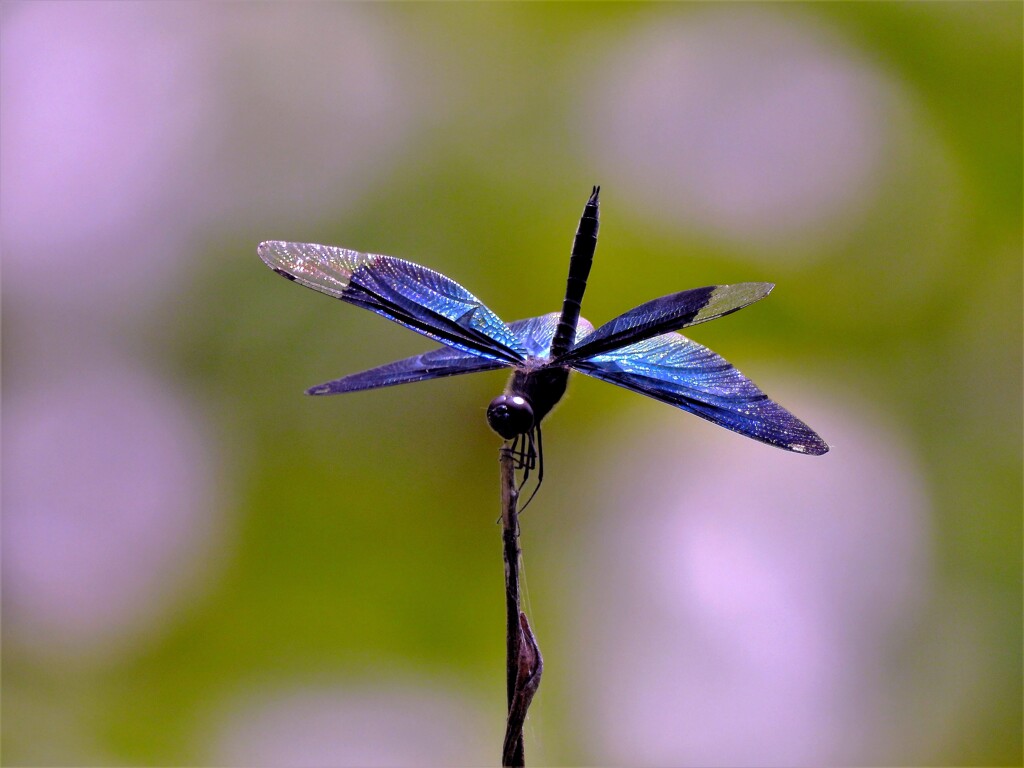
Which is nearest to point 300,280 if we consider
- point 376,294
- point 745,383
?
point 376,294

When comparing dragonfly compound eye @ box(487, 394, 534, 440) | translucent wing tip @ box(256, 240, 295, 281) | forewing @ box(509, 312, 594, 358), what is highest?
translucent wing tip @ box(256, 240, 295, 281)

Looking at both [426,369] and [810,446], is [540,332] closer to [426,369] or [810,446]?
[426,369]

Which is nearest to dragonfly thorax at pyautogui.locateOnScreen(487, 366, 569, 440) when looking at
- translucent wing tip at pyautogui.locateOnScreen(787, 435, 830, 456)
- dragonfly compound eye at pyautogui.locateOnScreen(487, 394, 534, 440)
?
dragonfly compound eye at pyautogui.locateOnScreen(487, 394, 534, 440)

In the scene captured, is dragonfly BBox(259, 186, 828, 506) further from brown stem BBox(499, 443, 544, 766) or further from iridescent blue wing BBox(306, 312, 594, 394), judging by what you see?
brown stem BBox(499, 443, 544, 766)

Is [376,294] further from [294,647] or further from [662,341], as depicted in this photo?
[294,647]

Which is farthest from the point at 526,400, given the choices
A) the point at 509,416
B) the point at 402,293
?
the point at 402,293

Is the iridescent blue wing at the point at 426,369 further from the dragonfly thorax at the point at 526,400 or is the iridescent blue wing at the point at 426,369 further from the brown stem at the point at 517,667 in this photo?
the brown stem at the point at 517,667
